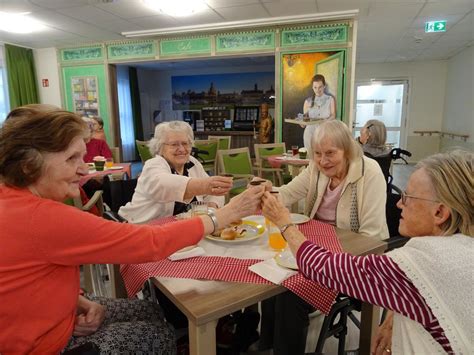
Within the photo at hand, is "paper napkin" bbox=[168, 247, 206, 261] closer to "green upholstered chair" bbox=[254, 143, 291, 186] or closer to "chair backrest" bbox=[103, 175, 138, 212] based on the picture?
"chair backrest" bbox=[103, 175, 138, 212]

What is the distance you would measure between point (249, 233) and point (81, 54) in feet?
22.2

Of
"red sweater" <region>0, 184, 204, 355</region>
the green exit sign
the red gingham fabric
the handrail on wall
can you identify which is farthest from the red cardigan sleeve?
the handrail on wall

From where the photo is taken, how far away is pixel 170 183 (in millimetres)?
1839

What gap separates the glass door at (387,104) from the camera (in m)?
9.37

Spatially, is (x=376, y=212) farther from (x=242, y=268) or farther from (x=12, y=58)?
(x=12, y=58)

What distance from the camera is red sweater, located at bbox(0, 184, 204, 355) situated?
35.5 inches

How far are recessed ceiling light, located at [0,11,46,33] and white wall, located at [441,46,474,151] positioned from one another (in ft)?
25.7

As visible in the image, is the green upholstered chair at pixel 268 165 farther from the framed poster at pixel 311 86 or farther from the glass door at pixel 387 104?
the glass door at pixel 387 104

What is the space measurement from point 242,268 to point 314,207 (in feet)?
2.89

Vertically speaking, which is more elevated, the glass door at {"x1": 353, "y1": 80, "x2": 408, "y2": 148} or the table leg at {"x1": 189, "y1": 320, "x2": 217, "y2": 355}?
the glass door at {"x1": 353, "y1": 80, "x2": 408, "y2": 148}

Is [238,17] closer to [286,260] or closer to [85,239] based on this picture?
[286,260]

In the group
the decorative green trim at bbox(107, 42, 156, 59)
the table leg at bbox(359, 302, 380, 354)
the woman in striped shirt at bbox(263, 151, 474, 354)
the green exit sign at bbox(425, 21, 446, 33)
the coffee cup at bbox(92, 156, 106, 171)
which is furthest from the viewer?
the decorative green trim at bbox(107, 42, 156, 59)

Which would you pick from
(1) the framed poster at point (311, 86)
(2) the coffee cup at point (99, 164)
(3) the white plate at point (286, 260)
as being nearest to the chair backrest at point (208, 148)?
(1) the framed poster at point (311, 86)

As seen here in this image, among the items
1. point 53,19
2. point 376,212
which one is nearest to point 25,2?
point 53,19
